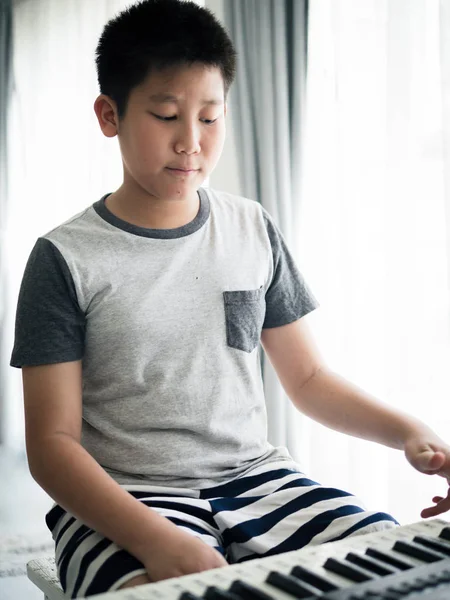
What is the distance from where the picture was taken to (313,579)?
2.21 feet

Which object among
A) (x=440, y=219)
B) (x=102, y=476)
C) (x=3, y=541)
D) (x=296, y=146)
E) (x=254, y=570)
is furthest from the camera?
(x=3, y=541)

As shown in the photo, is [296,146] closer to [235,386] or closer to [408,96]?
[408,96]

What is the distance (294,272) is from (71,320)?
0.43 meters

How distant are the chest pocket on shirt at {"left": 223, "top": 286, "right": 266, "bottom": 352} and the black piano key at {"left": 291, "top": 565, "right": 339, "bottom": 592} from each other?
0.58 meters

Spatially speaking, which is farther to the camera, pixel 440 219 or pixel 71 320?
pixel 440 219

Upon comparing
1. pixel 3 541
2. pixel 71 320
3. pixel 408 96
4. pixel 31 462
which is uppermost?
pixel 408 96

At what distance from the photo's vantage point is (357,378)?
200 cm

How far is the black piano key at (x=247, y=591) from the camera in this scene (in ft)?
2.09

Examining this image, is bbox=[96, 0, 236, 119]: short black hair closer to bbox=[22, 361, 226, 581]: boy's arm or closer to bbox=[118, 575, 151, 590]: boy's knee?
bbox=[22, 361, 226, 581]: boy's arm

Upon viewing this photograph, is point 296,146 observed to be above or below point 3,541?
above

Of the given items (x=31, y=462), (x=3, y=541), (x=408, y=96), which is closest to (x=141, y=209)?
(x=31, y=462)

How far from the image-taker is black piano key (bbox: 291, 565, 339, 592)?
0.66 meters

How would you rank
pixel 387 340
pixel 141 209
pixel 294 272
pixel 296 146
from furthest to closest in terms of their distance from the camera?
pixel 296 146 < pixel 387 340 < pixel 294 272 < pixel 141 209

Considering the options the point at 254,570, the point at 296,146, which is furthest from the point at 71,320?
the point at 296,146
